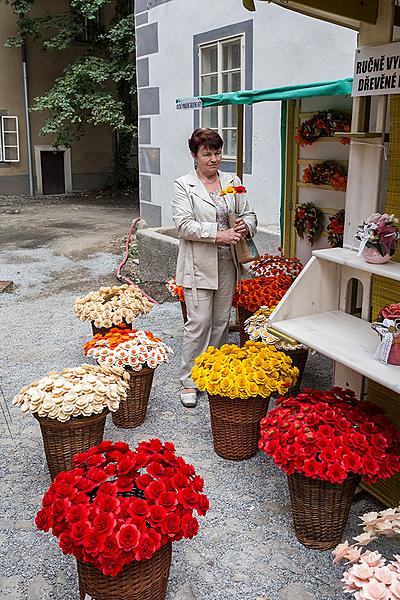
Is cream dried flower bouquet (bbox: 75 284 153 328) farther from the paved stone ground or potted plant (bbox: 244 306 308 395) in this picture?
potted plant (bbox: 244 306 308 395)

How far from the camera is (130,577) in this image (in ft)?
7.11

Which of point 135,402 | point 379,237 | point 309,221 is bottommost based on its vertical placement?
point 135,402

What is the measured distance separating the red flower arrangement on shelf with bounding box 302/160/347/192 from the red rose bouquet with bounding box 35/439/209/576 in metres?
3.18

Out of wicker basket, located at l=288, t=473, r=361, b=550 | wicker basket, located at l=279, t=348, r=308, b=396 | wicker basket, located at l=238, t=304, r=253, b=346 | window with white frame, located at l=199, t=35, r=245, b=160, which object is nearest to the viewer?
wicker basket, located at l=288, t=473, r=361, b=550

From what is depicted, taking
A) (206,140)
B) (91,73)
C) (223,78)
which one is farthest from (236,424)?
(91,73)

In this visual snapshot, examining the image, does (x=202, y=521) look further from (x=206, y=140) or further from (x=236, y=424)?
(x=206, y=140)

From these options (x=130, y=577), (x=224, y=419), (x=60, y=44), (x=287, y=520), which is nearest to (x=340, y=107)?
(x=224, y=419)

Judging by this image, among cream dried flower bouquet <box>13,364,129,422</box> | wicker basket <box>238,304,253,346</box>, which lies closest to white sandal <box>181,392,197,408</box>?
wicker basket <box>238,304,253,346</box>

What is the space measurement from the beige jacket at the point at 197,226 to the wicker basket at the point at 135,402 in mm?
673

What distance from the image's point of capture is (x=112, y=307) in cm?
482

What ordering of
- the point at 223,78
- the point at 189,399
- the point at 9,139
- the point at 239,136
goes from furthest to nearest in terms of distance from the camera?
the point at 9,139, the point at 223,78, the point at 239,136, the point at 189,399

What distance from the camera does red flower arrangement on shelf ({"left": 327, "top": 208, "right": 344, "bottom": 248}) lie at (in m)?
5.02

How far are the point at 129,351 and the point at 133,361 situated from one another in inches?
2.9

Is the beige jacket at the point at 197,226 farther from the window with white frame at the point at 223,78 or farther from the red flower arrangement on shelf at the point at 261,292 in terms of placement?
the window with white frame at the point at 223,78
